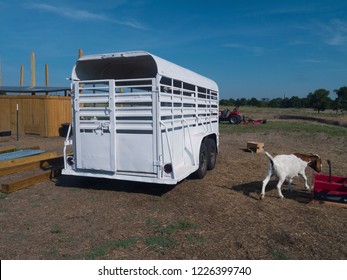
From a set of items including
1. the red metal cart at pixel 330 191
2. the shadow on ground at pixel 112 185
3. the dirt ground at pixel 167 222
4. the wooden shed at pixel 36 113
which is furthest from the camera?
the wooden shed at pixel 36 113

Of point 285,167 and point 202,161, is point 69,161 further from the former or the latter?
point 285,167

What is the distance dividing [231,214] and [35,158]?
623 cm

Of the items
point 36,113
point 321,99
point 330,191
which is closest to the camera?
point 330,191

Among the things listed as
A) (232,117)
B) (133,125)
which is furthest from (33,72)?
(133,125)

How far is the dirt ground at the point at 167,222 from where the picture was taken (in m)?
3.90

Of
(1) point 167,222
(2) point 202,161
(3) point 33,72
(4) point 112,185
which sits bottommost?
(1) point 167,222

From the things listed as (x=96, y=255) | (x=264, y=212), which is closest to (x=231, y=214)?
(x=264, y=212)

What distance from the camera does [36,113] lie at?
16.7 m

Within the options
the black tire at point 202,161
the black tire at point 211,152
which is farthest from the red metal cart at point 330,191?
the black tire at point 211,152

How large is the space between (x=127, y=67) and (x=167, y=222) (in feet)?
12.3

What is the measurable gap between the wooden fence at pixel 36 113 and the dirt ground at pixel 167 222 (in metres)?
10.2

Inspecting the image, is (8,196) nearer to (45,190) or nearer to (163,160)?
(45,190)

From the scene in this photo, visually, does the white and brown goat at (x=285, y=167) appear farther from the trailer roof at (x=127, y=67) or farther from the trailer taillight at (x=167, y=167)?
the trailer roof at (x=127, y=67)

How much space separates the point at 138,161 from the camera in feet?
18.7
